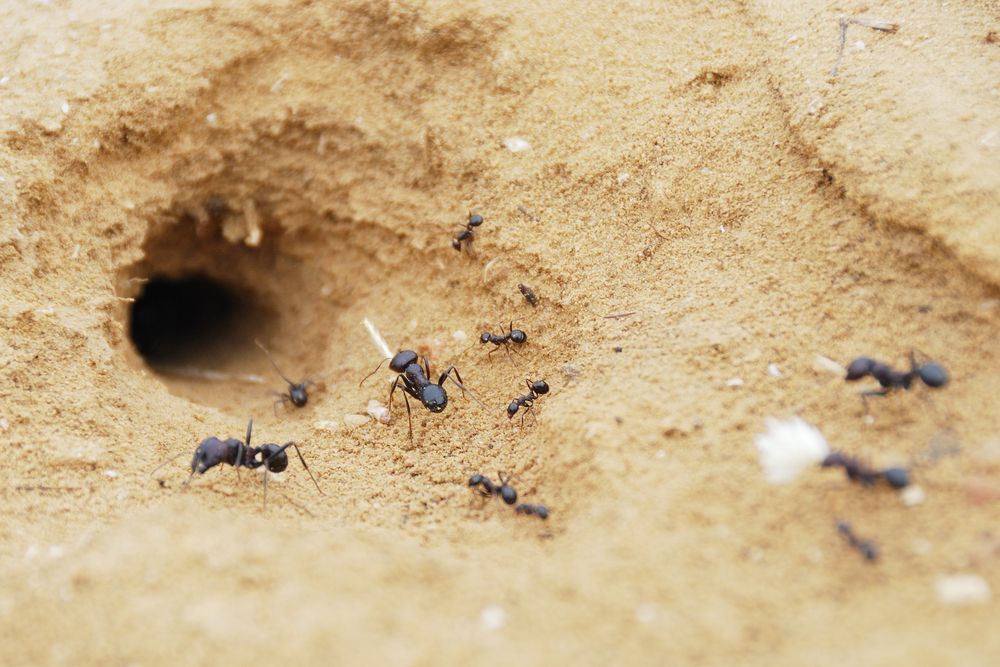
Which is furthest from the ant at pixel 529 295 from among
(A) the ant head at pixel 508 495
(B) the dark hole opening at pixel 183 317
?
(B) the dark hole opening at pixel 183 317

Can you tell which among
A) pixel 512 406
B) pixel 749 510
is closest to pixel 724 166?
pixel 512 406

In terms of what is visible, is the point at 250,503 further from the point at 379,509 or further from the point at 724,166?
the point at 724,166

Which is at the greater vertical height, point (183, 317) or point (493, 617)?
point (493, 617)

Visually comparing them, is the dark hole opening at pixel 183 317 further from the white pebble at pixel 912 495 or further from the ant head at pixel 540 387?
the white pebble at pixel 912 495

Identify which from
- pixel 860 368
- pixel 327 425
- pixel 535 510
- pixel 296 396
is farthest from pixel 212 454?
pixel 860 368

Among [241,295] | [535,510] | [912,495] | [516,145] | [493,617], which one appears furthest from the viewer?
[241,295]

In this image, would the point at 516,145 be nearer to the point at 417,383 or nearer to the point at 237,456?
the point at 417,383
